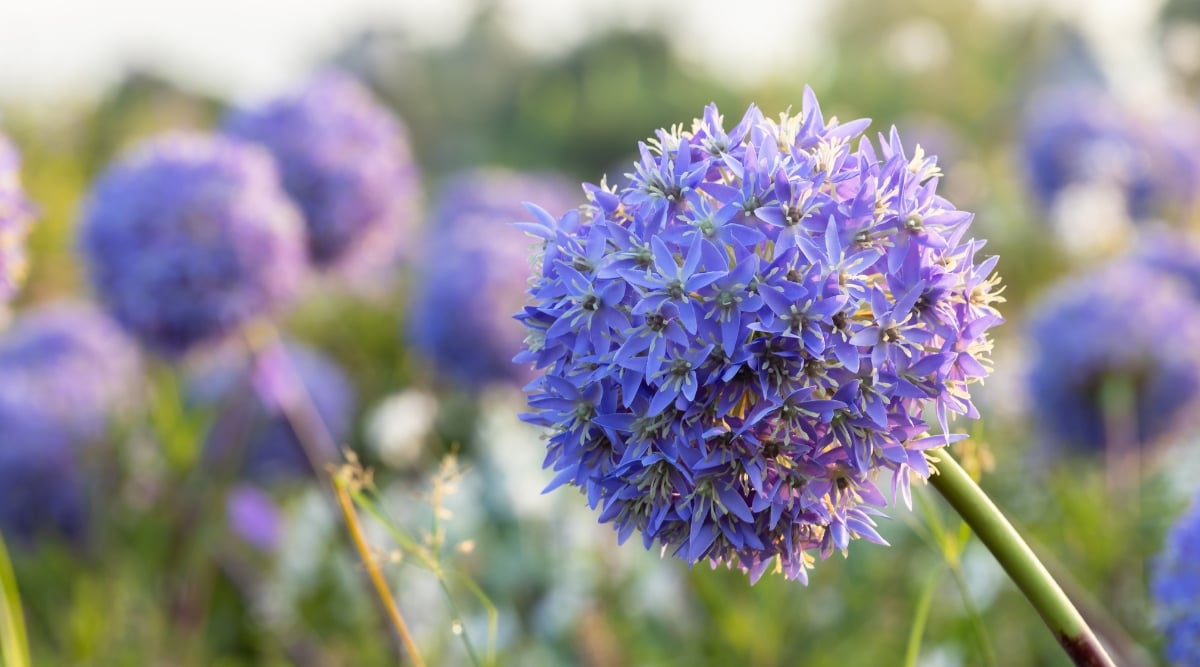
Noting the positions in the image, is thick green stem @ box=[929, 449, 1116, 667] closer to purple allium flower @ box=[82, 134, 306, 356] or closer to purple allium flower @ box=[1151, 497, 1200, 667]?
purple allium flower @ box=[1151, 497, 1200, 667]

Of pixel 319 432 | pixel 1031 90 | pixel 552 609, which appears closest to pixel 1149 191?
pixel 552 609

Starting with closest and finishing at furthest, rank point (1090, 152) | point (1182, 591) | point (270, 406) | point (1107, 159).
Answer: point (1182, 591) → point (270, 406) → point (1107, 159) → point (1090, 152)

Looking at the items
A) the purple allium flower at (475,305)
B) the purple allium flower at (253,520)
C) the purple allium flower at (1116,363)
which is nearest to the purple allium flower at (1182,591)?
the purple allium flower at (1116,363)

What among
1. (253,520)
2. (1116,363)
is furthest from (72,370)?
(1116,363)

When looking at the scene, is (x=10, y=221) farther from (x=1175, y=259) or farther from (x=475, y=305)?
(x=1175, y=259)

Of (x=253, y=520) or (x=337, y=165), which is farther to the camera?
(x=253, y=520)

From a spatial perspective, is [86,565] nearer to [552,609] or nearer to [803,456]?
[552,609]
